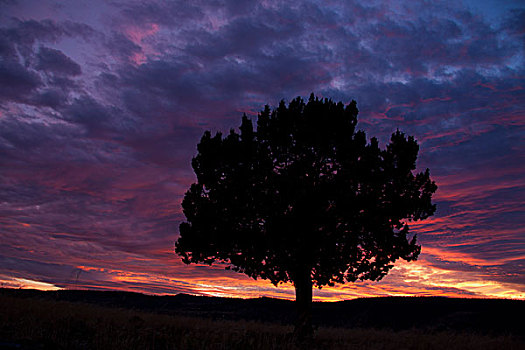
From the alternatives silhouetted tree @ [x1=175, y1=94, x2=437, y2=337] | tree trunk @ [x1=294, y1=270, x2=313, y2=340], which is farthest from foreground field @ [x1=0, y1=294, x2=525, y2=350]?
silhouetted tree @ [x1=175, y1=94, x2=437, y2=337]

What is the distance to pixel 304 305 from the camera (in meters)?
17.7

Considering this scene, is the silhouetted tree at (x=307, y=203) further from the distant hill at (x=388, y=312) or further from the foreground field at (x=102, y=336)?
the distant hill at (x=388, y=312)

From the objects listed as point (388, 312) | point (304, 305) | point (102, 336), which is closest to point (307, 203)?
point (304, 305)

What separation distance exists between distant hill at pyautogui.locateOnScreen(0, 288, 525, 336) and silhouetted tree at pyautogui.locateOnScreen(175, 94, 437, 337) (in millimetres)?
18237

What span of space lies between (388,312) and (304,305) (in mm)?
51625

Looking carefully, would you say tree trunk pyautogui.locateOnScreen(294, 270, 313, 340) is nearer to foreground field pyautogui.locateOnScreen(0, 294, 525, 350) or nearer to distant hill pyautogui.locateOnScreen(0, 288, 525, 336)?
foreground field pyautogui.locateOnScreen(0, 294, 525, 350)

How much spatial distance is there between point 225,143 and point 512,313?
49.8 meters

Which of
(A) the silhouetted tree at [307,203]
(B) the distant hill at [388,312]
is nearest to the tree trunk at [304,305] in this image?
(A) the silhouetted tree at [307,203]

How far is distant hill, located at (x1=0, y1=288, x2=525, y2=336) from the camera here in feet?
155

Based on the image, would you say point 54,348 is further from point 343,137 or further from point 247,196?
point 343,137

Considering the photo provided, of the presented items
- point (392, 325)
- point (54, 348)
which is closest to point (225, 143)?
point (54, 348)

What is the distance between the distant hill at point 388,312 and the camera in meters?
47.2

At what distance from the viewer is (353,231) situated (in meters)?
17.4

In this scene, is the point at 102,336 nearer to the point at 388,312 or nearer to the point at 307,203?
the point at 307,203
